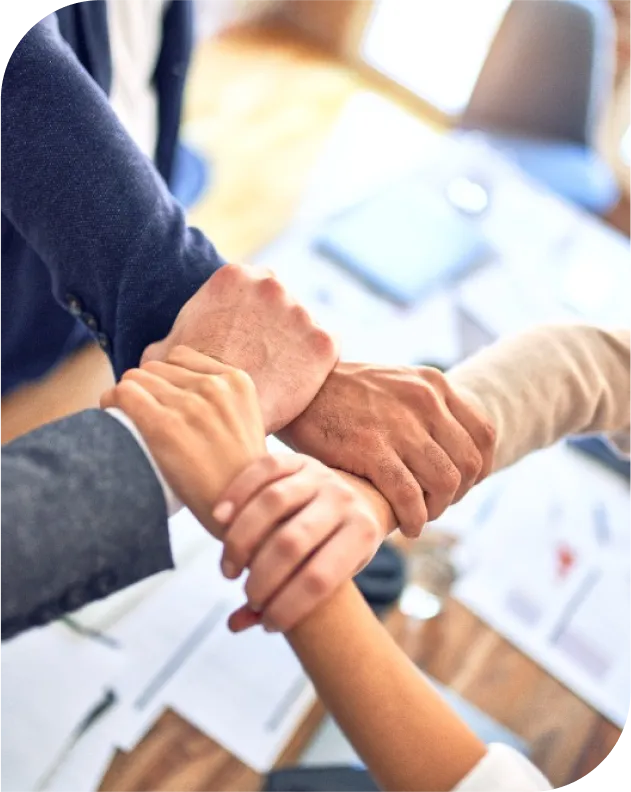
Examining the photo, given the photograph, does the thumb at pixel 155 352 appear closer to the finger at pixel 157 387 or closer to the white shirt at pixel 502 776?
the finger at pixel 157 387

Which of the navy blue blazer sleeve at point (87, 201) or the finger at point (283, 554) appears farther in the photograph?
the navy blue blazer sleeve at point (87, 201)

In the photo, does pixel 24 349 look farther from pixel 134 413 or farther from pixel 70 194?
pixel 134 413

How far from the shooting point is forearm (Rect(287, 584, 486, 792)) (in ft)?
1.61

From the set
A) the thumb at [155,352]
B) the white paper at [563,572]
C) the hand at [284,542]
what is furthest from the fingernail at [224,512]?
the white paper at [563,572]

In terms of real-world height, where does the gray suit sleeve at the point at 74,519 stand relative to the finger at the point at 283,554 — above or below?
above

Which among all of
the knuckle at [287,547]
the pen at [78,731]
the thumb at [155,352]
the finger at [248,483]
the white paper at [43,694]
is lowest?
the pen at [78,731]

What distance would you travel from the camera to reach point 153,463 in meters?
0.52

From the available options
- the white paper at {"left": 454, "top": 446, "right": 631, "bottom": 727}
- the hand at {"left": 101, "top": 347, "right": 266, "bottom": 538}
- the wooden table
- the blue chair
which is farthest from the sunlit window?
the hand at {"left": 101, "top": 347, "right": 266, "bottom": 538}

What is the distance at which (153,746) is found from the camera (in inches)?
27.2

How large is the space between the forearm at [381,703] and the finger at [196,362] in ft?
0.71

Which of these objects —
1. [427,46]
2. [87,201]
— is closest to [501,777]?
[87,201]

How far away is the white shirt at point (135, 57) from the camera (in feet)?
3.27

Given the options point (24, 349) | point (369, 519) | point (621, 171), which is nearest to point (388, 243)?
point (24, 349)

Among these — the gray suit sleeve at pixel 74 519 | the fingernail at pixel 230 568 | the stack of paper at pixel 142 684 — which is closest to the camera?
the gray suit sleeve at pixel 74 519
